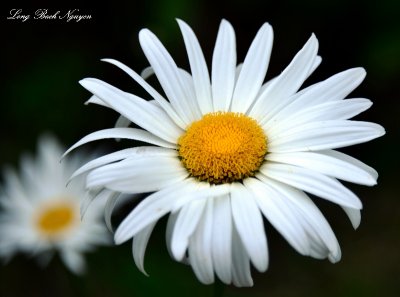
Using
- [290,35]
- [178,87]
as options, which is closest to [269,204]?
[178,87]

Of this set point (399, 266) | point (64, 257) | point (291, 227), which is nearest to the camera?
point (291, 227)

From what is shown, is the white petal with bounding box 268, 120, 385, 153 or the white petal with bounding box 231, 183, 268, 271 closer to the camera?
the white petal with bounding box 231, 183, 268, 271

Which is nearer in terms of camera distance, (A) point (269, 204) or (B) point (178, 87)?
(A) point (269, 204)

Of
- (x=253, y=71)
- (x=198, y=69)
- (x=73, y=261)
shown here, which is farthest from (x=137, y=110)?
(x=73, y=261)

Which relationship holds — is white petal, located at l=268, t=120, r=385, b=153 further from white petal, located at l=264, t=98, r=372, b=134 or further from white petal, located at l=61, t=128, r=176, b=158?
white petal, located at l=61, t=128, r=176, b=158

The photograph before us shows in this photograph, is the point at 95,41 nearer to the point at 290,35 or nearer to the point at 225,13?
the point at 225,13

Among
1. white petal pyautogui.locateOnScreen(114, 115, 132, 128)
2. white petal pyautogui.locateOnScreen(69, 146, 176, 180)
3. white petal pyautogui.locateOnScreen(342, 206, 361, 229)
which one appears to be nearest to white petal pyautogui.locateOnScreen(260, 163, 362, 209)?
white petal pyautogui.locateOnScreen(342, 206, 361, 229)

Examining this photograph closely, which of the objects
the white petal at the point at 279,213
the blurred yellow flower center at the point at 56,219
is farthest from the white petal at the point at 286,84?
the blurred yellow flower center at the point at 56,219
